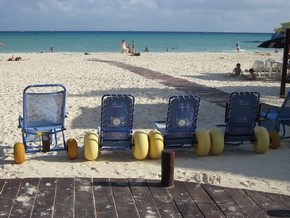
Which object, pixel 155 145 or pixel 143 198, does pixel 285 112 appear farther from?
pixel 143 198

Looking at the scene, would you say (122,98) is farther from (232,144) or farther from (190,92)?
(190,92)

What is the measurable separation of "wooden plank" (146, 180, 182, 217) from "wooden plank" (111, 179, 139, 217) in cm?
25

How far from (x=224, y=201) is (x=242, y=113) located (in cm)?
215

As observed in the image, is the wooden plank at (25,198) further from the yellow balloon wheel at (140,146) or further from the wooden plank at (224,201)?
the wooden plank at (224,201)

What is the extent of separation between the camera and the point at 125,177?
5.29 m

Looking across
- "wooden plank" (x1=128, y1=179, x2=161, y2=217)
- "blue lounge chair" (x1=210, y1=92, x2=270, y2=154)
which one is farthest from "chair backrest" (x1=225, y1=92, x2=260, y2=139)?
"wooden plank" (x1=128, y1=179, x2=161, y2=217)

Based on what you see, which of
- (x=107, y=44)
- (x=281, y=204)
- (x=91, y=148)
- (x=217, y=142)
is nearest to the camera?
(x=281, y=204)

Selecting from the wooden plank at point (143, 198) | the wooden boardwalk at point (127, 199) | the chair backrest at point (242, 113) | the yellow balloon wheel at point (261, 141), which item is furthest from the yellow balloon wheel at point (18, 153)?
the yellow balloon wheel at point (261, 141)

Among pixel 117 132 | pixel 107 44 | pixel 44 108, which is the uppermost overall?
pixel 107 44

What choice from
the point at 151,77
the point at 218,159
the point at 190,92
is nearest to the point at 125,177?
the point at 218,159

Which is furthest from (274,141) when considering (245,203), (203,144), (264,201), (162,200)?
(162,200)

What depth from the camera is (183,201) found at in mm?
4414

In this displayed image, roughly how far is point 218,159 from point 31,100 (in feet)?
9.20

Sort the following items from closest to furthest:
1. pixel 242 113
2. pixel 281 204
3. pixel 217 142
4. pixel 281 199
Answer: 1. pixel 281 204
2. pixel 281 199
3. pixel 217 142
4. pixel 242 113
